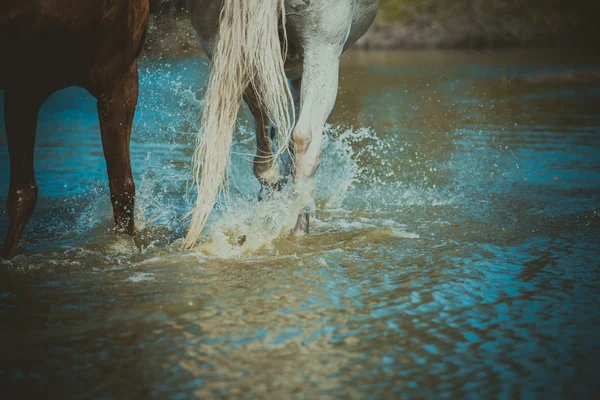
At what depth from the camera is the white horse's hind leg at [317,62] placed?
3.70 m

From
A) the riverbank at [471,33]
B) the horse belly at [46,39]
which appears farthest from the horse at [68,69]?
the riverbank at [471,33]

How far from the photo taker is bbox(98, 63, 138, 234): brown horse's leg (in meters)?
3.49

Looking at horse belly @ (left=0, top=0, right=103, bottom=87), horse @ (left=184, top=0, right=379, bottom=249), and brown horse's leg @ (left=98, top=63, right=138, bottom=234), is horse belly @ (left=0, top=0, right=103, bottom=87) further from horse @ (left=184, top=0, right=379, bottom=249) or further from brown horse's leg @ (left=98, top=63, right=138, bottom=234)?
horse @ (left=184, top=0, right=379, bottom=249)

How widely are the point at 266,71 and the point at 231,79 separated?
0.57 feet

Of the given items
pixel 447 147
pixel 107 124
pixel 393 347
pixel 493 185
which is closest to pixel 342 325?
pixel 393 347

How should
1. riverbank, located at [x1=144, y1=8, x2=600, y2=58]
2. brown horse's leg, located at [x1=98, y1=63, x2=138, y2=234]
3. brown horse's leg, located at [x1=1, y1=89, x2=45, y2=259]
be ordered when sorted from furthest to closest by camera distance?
riverbank, located at [x1=144, y1=8, x2=600, y2=58]
brown horse's leg, located at [x1=98, y1=63, x2=138, y2=234]
brown horse's leg, located at [x1=1, y1=89, x2=45, y2=259]

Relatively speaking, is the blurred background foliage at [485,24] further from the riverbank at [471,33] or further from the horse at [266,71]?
the horse at [266,71]

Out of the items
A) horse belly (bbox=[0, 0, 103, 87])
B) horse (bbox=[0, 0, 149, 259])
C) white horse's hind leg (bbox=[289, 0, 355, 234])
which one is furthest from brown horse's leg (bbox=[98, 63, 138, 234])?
white horse's hind leg (bbox=[289, 0, 355, 234])

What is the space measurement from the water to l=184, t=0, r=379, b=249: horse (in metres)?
0.28

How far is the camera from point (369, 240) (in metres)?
3.89

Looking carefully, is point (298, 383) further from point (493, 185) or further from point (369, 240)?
point (493, 185)

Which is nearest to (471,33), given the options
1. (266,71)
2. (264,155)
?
(264,155)

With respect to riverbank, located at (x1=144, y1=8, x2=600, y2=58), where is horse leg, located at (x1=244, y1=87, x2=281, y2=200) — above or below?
below

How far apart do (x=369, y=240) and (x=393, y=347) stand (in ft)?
4.63
